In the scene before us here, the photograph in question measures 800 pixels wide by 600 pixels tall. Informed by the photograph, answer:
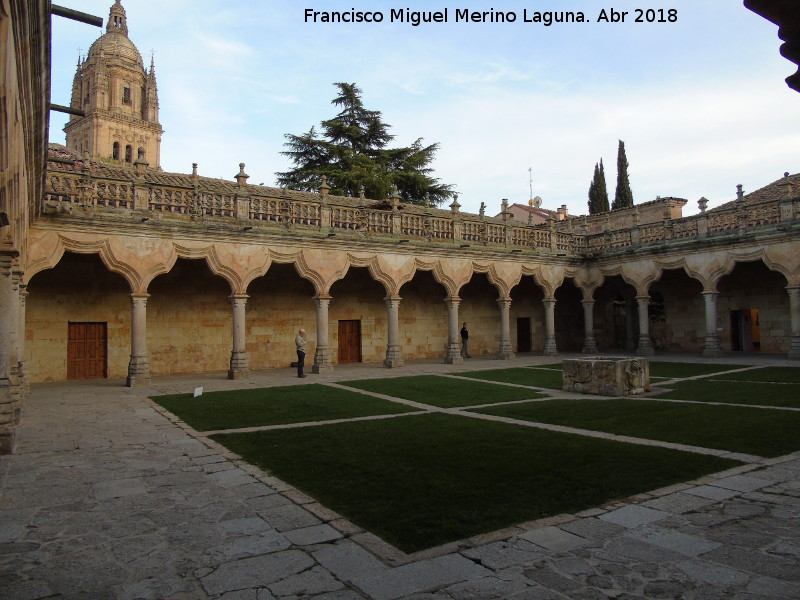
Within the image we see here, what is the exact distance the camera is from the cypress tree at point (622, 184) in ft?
117

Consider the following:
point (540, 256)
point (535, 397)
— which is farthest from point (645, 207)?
point (535, 397)

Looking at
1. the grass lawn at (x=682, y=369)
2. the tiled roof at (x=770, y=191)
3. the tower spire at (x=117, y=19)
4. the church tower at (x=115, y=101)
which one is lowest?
the grass lawn at (x=682, y=369)

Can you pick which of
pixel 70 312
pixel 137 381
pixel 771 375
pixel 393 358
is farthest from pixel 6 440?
pixel 771 375

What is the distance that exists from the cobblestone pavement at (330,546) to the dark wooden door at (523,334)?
65.7 feet

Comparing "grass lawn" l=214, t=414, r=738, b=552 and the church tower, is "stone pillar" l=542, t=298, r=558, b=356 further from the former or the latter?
the church tower

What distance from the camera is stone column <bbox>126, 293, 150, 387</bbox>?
47.3 feet

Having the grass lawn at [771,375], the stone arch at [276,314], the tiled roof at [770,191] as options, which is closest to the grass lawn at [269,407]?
the stone arch at [276,314]

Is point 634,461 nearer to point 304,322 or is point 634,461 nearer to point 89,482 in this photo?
point 89,482

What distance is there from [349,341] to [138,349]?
8329mm

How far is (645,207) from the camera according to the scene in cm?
2978

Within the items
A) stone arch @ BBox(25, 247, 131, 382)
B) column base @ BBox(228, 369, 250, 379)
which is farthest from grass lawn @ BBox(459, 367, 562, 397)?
stone arch @ BBox(25, 247, 131, 382)

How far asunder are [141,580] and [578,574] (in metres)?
2.71

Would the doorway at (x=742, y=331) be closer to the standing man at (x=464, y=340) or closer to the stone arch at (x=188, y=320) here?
the standing man at (x=464, y=340)

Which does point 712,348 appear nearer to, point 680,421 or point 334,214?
point 680,421
